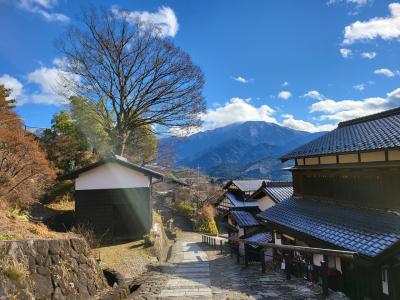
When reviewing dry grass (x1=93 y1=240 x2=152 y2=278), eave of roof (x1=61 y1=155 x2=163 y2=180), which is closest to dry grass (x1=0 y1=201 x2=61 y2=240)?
dry grass (x1=93 y1=240 x2=152 y2=278)

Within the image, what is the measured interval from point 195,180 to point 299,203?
144 feet

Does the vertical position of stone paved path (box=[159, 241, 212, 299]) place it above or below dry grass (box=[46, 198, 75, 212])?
below

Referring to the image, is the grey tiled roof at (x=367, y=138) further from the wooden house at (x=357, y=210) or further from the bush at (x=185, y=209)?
the bush at (x=185, y=209)

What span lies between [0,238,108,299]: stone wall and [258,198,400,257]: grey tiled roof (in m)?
6.72

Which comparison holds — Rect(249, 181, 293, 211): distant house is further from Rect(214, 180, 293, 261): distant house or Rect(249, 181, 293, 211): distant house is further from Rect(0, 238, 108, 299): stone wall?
Rect(0, 238, 108, 299): stone wall

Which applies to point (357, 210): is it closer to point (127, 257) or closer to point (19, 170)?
point (127, 257)

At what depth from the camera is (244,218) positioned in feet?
80.1

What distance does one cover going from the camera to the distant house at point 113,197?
16.4m

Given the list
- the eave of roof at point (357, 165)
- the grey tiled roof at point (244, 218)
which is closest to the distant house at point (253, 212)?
the grey tiled roof at point (244, 218)

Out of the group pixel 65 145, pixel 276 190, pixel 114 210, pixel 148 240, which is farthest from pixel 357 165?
pixel 65 145

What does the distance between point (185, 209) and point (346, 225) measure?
38.3 meters

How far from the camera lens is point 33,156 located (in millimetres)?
13898

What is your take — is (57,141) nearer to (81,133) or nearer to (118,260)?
(81,133)

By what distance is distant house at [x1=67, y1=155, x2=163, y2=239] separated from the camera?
1639 centimetres
